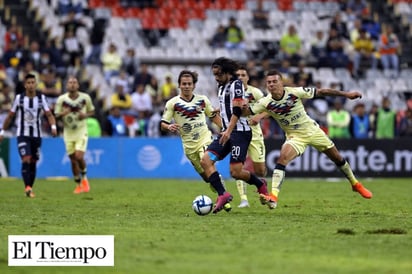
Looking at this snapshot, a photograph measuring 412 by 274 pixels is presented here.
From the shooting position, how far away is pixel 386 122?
33.8 metres

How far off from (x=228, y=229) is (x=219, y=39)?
24325 millimetres

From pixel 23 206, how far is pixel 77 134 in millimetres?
5808

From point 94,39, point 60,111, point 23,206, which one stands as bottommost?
point 23,206

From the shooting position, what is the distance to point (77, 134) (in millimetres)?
24625

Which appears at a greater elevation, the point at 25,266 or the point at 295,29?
the point at 295,29

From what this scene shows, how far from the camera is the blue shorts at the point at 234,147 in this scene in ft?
56.4

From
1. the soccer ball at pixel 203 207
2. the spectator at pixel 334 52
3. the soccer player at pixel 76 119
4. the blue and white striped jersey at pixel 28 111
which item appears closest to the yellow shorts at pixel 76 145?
the soccer player at pixel 76 119

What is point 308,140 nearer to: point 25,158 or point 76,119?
point 25,158

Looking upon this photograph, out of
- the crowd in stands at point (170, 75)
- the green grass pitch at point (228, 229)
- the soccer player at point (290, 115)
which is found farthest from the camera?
the crowd in stands at point (170, 75)

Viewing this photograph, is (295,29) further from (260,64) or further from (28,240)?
(28,240)

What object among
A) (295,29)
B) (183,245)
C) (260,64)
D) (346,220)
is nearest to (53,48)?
(260,64)

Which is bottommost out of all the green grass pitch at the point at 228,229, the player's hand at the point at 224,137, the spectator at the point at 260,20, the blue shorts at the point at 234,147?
the green grass pitch at the point at 228,229

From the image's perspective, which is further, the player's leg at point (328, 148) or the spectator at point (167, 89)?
the spectator at point (167, 89)

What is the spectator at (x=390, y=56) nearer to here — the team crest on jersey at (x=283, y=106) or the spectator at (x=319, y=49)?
the spectator at (x=319, y=49)
